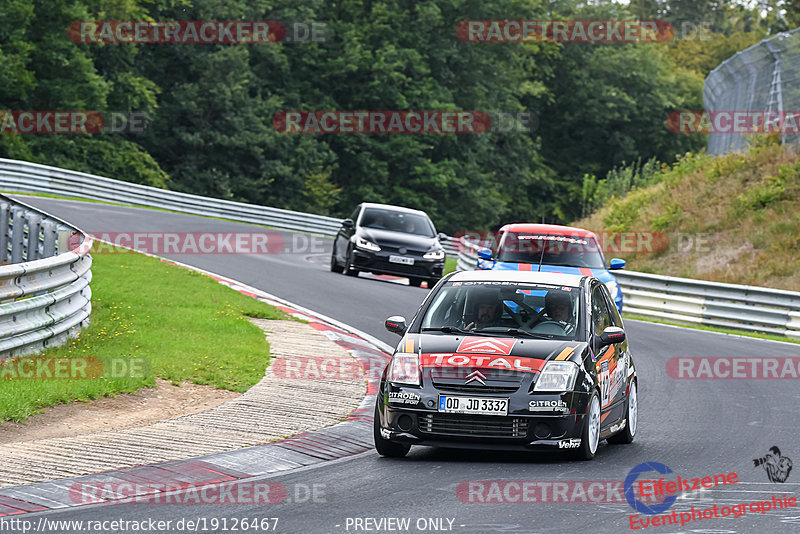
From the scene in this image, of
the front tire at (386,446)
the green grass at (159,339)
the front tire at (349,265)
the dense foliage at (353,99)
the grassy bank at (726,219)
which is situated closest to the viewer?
the front tire at (386,446)

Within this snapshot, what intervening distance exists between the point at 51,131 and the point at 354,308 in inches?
1376

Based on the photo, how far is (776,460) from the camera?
30.8ft

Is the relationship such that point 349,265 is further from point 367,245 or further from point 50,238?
point 50,238

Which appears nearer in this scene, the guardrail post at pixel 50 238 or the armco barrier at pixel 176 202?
the guardrail post at pixel 50 238

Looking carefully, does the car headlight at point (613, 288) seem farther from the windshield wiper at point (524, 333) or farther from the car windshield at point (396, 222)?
the car windshield at point (396, 222)

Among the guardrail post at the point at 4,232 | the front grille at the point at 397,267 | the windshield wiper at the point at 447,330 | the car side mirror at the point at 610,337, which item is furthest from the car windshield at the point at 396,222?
the car side mirror at the point at 610,337

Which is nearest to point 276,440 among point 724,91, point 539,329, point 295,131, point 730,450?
point 539,329

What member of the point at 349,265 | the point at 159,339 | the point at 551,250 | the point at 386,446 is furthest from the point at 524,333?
the point at 349,265

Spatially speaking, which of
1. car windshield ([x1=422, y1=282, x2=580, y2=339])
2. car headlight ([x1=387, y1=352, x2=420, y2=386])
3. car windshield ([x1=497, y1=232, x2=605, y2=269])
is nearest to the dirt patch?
car headlight ([x1=387, y1=352, x2=420, y2=386])

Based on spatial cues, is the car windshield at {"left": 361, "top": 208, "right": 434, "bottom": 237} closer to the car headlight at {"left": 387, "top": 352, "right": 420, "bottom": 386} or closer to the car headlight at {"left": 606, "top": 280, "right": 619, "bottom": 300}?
the car headlight at {"left": 606, "top": 280, "right": 619, "bottom": 300}

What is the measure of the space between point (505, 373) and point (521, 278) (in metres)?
1.55

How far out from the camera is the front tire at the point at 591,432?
8.99 meters

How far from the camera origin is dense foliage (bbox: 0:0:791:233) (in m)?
50.8

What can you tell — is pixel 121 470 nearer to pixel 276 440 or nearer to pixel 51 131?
pixel 276 440
